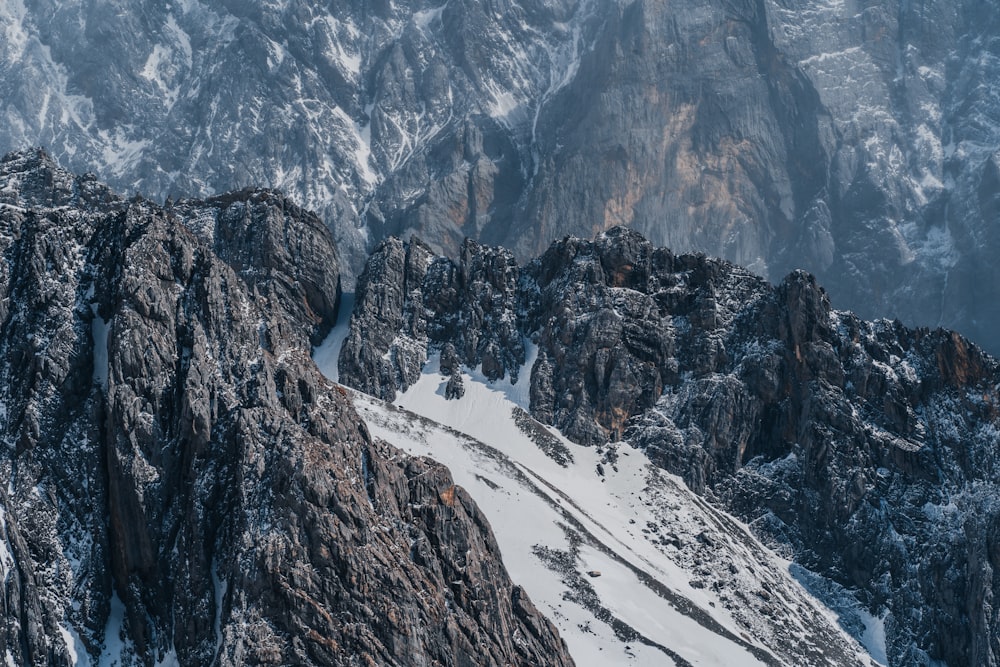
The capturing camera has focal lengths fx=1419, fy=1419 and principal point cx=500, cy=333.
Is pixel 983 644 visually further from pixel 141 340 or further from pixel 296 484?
pixel 141 340

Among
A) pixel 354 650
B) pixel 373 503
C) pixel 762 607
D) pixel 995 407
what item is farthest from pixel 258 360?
pixel 995 407

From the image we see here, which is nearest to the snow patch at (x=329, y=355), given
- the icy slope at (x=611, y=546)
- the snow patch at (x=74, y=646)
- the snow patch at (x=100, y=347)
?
the icy slope at (x=611, y=546)

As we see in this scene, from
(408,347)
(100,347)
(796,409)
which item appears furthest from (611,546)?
(100,347)

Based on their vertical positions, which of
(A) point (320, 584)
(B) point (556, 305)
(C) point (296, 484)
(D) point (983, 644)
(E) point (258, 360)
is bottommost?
(D) point (983, 644)

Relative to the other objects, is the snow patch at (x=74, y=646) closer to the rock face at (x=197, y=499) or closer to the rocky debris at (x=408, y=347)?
the rock face at (x=197, y=499)

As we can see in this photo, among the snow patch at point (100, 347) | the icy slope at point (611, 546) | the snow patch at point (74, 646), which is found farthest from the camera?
the icy slope at point (611, 546)
